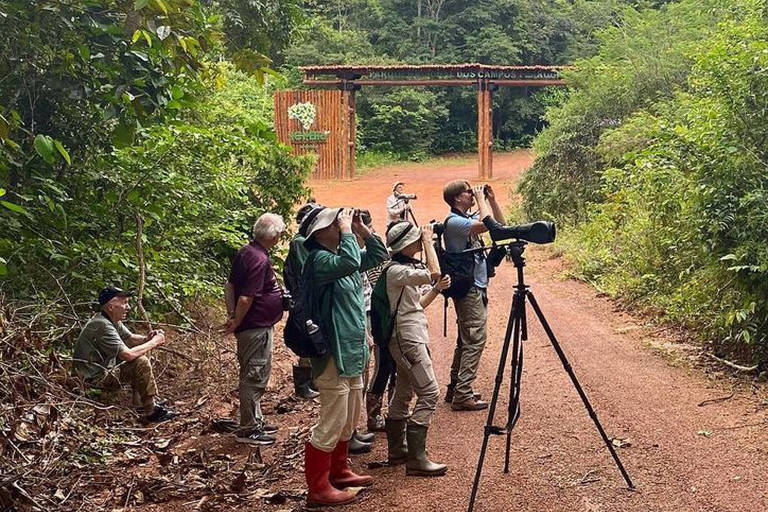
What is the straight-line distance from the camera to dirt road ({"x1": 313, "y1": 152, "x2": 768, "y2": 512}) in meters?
4.85

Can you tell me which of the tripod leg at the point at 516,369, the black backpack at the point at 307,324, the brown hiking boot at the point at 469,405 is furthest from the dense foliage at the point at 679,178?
the black backpack at the point at 307,324

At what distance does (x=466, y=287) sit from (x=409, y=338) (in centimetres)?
119

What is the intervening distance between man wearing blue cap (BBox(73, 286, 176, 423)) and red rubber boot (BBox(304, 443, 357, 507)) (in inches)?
78.7

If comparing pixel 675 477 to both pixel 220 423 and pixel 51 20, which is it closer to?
pixel 220 423

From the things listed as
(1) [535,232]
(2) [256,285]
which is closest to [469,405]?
(2) [256,285]

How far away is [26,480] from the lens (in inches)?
174

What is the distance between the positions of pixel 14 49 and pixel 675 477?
18.6ft

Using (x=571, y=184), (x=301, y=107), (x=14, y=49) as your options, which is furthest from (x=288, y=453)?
(x=301, y=107)

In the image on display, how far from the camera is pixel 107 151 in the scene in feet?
25.2

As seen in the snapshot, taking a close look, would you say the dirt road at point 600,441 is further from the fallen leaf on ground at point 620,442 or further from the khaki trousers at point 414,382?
the khaki trousers at point 414,382

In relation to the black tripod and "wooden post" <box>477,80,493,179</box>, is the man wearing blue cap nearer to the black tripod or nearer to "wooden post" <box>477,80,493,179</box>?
the black tripod

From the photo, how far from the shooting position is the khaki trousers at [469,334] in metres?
6.51

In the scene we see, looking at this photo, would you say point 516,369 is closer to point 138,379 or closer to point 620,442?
point 620,442

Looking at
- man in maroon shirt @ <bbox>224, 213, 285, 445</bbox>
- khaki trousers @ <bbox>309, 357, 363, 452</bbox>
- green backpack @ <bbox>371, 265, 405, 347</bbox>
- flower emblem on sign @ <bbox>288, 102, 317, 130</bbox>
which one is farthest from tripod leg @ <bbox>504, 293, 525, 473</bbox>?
flower emblem on sign @ <bbox>288, 102, 317, 130</bbox>
